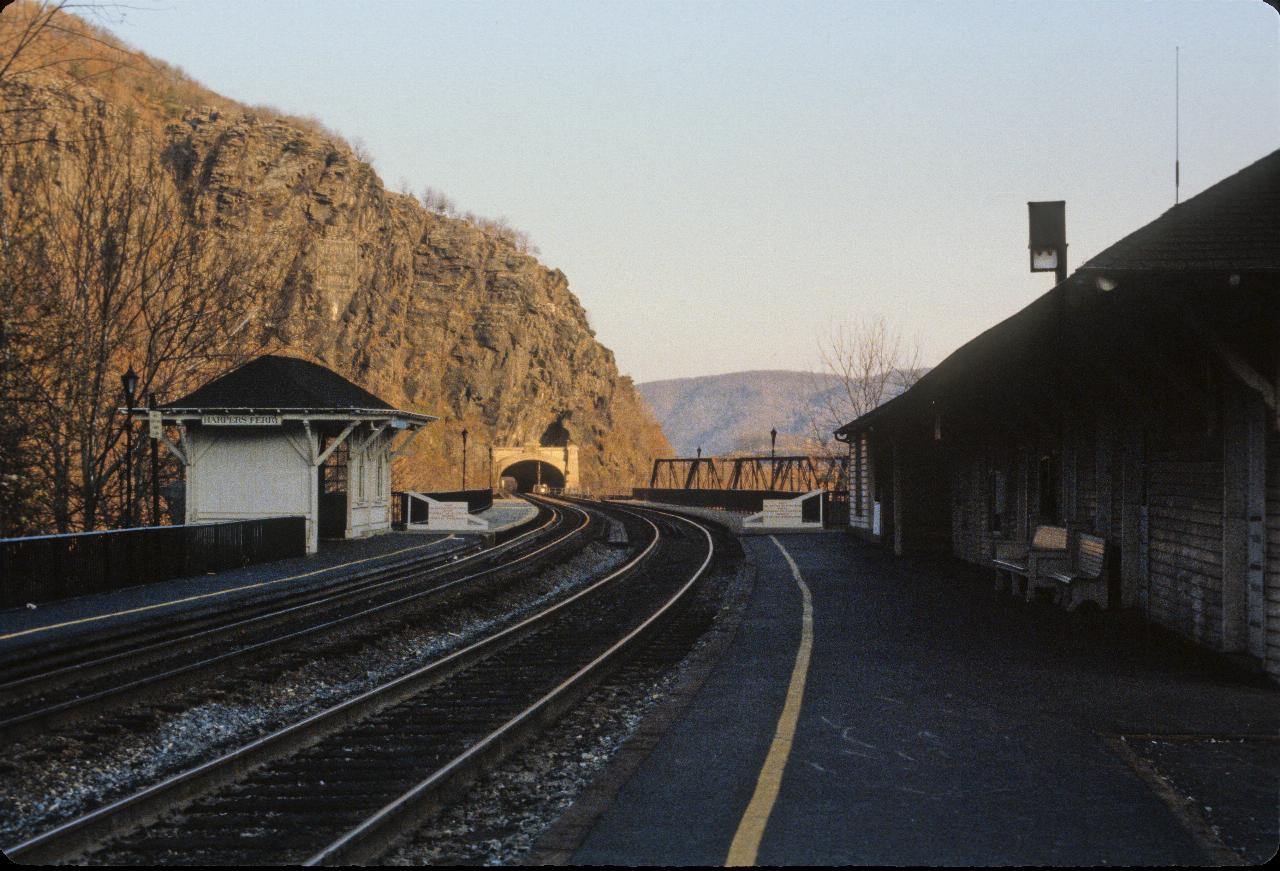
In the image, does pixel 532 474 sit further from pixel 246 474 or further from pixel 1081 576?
pixel 1081 576

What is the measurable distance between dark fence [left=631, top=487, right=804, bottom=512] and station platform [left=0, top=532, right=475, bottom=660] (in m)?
24.6

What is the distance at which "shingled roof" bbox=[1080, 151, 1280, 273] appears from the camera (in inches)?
373

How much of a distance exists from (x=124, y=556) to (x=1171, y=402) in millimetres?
16495

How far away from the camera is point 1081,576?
15.6 m

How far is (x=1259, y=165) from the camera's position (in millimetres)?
12898

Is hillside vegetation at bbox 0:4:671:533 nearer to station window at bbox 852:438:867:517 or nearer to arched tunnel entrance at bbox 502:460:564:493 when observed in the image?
arched tunnel entrance at bbox 502:460:564:493

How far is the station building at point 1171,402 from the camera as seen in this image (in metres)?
9.98

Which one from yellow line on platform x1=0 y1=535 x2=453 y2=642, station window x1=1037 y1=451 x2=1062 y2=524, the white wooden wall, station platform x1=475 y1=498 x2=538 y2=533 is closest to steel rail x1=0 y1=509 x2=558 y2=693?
yellow line on platform x1=0 y1=535 x2=453 y2=642

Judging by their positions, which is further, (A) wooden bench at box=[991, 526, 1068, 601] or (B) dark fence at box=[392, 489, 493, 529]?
(B) dark fence at box=[392, 489, 493, 529]

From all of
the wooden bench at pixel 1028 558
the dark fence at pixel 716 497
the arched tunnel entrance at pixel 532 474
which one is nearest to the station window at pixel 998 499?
the wooden bench at pixel 1028 558

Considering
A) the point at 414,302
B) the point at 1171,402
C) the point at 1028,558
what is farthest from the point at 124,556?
the point at 414,302

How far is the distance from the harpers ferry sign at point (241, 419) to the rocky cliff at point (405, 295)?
194ft

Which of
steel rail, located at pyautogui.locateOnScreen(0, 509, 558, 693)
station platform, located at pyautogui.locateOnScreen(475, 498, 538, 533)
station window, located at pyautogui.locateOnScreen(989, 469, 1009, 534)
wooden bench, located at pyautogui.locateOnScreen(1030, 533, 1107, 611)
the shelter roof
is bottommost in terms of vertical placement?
station platform, located at pyautogui.locateOnScreen(475, 498, 538, 533)

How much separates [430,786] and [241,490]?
2387cm
